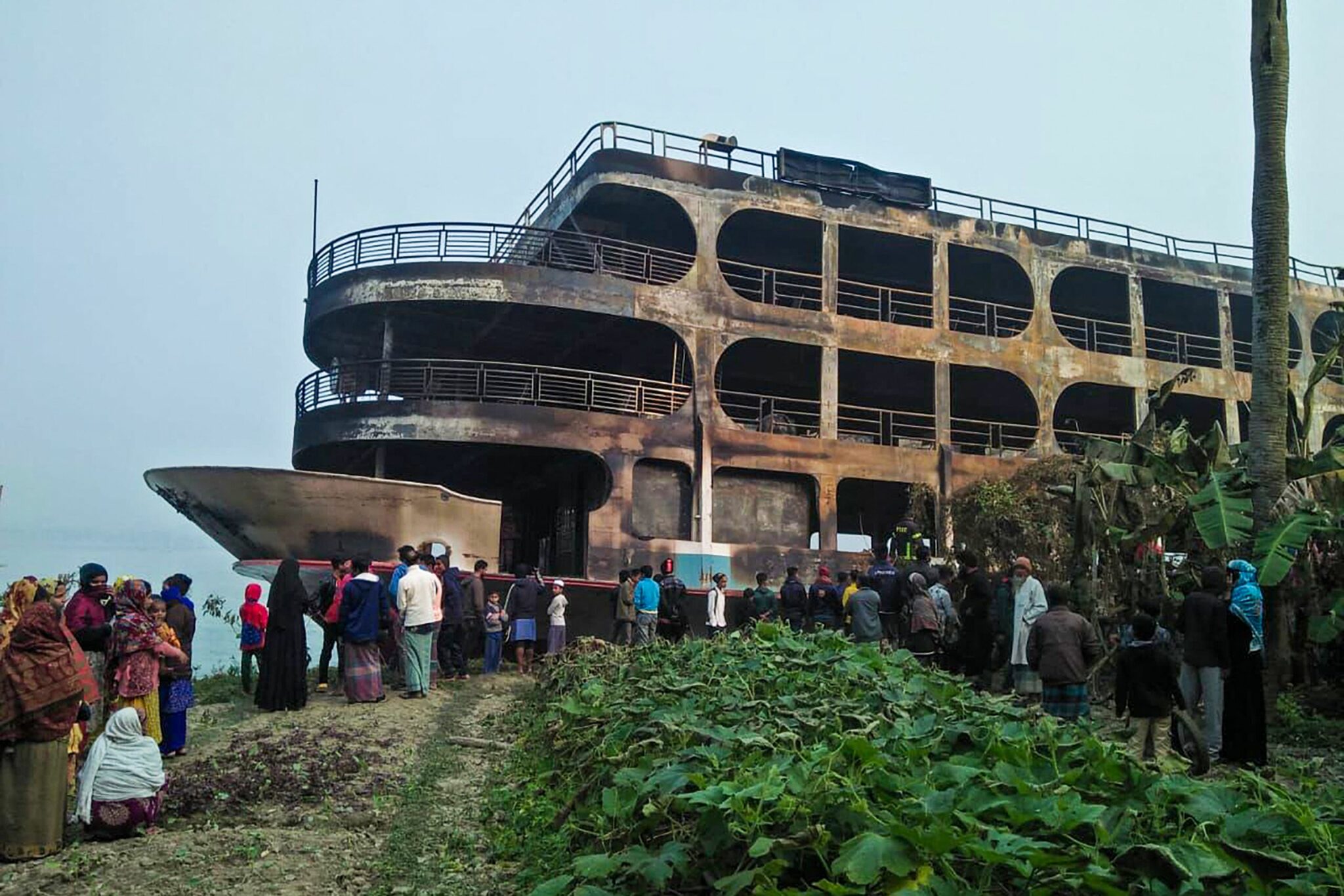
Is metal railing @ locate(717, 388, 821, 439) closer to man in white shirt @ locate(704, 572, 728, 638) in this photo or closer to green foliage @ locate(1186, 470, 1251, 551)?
man in white shirt @ locate(704, 572, 728, 638)

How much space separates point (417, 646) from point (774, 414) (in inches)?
436

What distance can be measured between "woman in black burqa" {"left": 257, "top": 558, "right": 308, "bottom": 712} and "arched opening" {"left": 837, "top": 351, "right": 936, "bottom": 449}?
14.3 metres

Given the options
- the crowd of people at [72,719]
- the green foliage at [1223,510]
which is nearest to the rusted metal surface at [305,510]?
the crowd of people at [72,719]

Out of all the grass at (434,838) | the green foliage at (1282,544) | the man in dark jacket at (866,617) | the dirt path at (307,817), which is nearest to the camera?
the grass at (434,838)

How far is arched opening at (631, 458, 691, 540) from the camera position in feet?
61.3

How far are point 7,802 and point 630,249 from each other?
1718cm

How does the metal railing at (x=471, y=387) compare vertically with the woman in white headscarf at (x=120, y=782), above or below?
above

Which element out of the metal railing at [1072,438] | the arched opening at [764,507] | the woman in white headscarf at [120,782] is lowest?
the woman in white headscarf at [120,782]

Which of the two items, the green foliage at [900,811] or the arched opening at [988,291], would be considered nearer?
the green foliage at [900,811]

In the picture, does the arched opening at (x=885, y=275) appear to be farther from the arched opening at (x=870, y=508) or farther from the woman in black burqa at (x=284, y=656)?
the woman in black burqa at (x=284, y=656)

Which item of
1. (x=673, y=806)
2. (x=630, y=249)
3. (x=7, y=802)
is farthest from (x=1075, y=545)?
(x=630, y=249)

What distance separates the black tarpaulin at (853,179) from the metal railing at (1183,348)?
21.4ft

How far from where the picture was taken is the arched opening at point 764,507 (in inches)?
764

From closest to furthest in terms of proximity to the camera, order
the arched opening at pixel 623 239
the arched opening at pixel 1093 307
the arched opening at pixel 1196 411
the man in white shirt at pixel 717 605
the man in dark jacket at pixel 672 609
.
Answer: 1. the man in dark jacket at pixel 672 609
2. the man in white shirt at pixel 717 605
3. the arched opening at pixel 623 239
4. the arched opening at pixel 1093 307
5. the arched opening at pixel 1196 411
